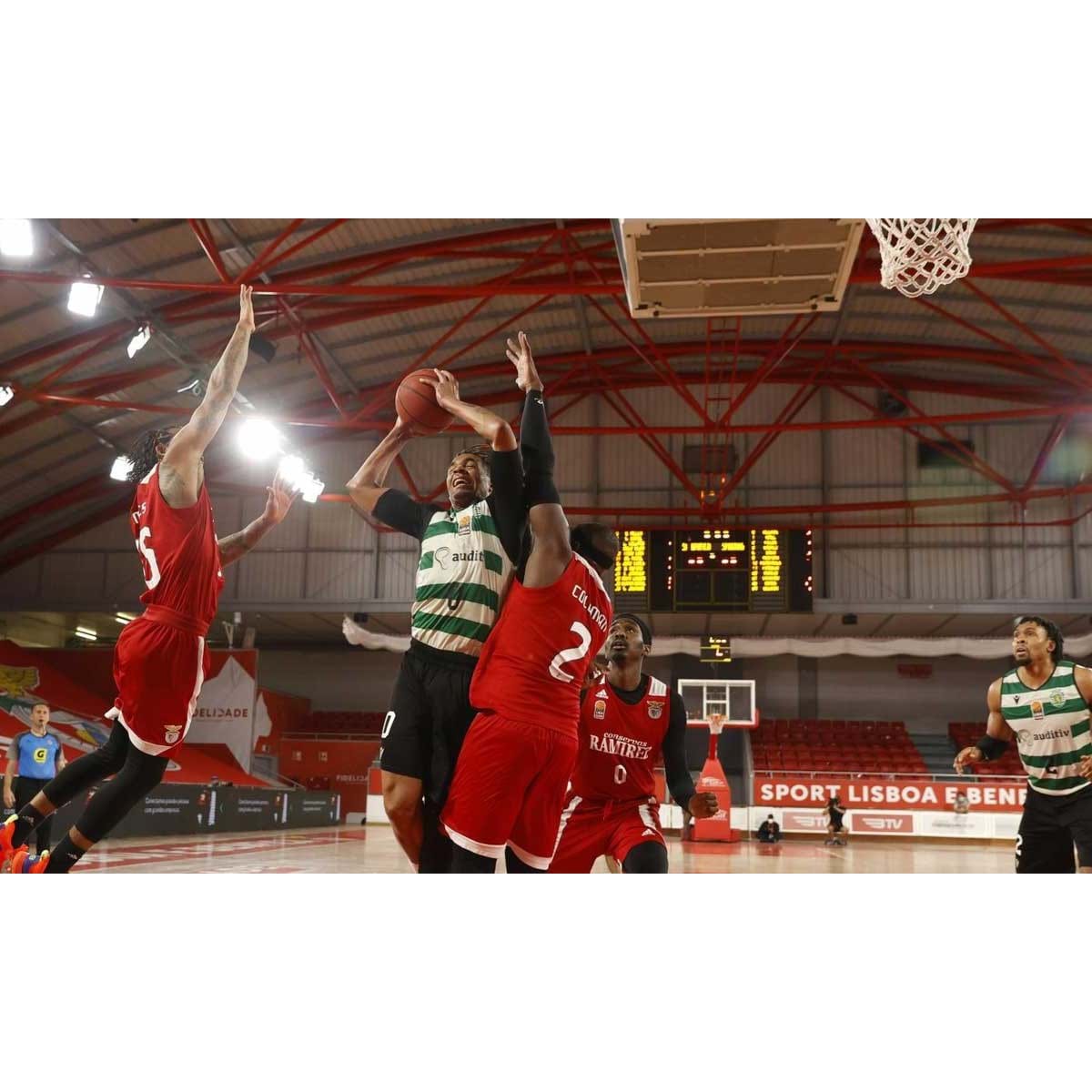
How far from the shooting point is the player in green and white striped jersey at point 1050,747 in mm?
5383

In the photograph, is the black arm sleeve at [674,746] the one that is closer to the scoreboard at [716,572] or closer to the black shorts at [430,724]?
the black shorts at [430,724]

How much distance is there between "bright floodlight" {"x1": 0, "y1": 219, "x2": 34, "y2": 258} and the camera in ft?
32.6

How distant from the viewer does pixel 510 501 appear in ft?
13.0

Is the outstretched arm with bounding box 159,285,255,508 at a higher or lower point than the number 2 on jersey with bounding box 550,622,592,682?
higher

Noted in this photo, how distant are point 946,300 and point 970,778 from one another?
8.65 m

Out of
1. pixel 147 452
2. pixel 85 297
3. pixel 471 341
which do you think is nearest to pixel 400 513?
pixel 147 452

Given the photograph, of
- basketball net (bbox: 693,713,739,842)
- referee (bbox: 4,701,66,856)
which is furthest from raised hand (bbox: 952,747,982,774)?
basketball net (bbox: 693,713,739,842)

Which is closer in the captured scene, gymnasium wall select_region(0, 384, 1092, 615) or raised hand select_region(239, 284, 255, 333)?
raised hand select_region(239, 284, 255, 333)

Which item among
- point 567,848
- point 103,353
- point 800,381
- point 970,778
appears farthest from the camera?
point 800,381

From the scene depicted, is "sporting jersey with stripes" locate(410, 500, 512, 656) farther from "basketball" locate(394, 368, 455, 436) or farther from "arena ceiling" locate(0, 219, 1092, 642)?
"arena ceiling" locate(0, 219, 1092, 642)

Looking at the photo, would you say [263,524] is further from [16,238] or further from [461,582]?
[16,238]

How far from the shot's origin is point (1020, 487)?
68.9ft
